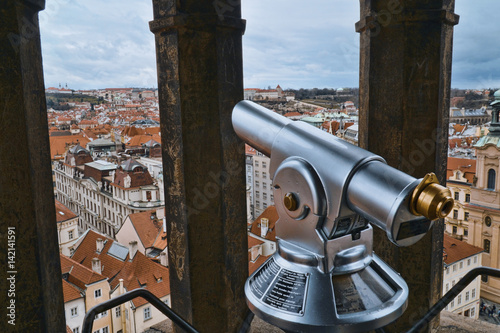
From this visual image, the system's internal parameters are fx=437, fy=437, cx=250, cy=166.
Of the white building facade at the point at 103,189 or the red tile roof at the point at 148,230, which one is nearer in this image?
the red tile roof at the point at 148,230

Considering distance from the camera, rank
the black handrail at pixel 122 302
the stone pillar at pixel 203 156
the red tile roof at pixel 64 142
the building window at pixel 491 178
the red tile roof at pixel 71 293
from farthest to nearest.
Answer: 1. the red tile roof at pixel 64 142
2. the building window at pixel 491 178
3. the red tile roof at pixel 71 293
4. the stone pillar at pixel 203 156
5. the black handrail at pixel 122 302

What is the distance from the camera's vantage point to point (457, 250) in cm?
1284

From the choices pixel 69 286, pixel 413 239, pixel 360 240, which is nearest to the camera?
pixel 413 239

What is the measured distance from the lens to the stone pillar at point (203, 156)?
5.48 feet

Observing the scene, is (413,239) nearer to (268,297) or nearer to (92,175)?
(268,297)

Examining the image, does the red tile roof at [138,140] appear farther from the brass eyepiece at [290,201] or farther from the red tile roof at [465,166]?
the brass eyepiece at [290,201]

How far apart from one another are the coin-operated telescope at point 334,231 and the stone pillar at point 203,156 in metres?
0.74

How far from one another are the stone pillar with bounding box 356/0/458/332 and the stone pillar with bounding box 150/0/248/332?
0.67 metres

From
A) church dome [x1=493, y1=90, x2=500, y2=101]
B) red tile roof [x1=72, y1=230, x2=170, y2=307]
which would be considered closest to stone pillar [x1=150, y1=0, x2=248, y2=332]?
church dome [x1=493, y1=90, x2=500, y2=101]

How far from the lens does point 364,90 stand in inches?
82.4

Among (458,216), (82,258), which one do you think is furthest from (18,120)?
(458,216)

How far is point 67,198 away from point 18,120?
1668 cm

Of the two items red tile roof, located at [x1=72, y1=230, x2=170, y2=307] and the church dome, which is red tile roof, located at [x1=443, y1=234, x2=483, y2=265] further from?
the church dome

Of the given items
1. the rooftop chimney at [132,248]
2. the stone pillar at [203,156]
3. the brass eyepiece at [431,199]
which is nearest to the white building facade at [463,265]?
the rooftop chimney at [132,248]
